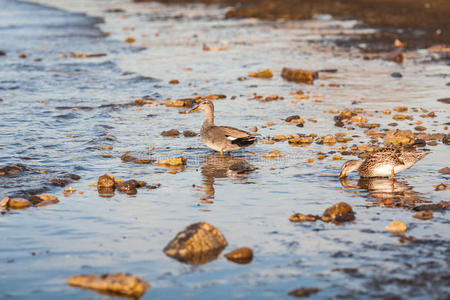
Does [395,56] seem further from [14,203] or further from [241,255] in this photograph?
[241,255]

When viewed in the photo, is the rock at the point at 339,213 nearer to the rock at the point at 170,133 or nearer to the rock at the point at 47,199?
the rock at the point at 47,199

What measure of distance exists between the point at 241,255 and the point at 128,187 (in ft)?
12.5

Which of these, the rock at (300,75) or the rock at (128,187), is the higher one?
the rock at (300,75)

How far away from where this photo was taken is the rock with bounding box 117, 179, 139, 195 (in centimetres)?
1227

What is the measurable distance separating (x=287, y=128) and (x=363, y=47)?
15.8m

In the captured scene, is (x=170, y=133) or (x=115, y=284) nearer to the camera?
(x=115, y=284)

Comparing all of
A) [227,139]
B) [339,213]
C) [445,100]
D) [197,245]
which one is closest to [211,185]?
[227,139]

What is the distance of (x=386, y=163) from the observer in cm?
1273

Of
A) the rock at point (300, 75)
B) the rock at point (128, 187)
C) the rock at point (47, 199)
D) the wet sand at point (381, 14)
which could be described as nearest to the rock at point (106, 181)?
the rock at point (128, 187)

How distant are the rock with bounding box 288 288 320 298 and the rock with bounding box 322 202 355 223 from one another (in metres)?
2.45

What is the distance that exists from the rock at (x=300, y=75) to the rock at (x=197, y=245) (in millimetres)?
15433

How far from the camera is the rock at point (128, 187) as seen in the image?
40.3 feet

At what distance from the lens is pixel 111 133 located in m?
17.6

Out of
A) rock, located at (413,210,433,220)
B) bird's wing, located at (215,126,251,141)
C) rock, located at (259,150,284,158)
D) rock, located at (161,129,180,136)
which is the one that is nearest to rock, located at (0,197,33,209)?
bird's wing, located at (215,126,251,141)
